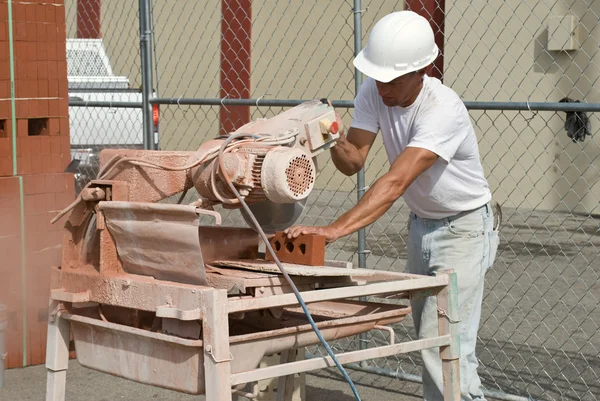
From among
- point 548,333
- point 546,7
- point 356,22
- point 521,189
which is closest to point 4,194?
point 356,22

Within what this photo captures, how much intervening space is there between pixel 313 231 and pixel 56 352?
1.04m

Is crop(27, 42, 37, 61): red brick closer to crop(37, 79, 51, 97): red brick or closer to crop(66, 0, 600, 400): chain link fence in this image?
crop(37, 79, 51, 97): red brick

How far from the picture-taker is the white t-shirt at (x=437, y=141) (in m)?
3.78

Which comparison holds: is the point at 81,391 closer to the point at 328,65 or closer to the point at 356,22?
the point at 356,22

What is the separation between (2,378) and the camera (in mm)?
5359

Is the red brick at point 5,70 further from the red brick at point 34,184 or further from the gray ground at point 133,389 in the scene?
the gray ground at point 133,389

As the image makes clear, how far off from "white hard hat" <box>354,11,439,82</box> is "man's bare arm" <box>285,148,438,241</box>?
1.07ft

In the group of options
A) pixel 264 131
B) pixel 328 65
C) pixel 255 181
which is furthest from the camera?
pixel 328 65

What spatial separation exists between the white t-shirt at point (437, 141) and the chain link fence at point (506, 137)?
3.02 ft

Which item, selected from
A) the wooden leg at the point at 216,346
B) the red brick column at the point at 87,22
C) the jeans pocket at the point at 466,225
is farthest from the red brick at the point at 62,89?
the red brick column at the point at 87,22

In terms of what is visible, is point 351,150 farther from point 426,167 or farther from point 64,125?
point 64,125

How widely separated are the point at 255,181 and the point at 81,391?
8.48 feet

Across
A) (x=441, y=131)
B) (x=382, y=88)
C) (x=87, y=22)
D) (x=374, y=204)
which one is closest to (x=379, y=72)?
(x=382, y=88)

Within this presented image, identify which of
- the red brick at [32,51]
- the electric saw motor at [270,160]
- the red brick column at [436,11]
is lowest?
the electric saw motor at [270,160]
